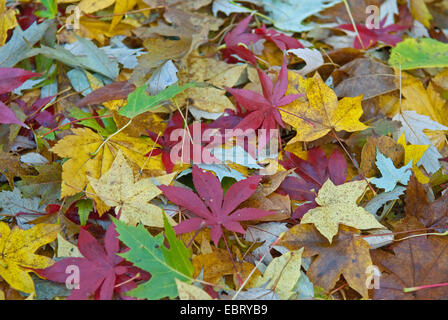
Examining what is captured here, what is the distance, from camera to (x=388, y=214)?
79cm

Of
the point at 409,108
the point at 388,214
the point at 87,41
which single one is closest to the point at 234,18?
the point at 87,41

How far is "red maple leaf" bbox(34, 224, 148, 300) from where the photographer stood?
0.65 metres

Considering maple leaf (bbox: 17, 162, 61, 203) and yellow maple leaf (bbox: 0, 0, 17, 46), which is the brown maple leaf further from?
yellow maple leaf (bbox: 0, 0, 17, 46)

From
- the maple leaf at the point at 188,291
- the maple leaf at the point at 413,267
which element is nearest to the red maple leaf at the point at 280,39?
the maple leaf at the point at 413,267

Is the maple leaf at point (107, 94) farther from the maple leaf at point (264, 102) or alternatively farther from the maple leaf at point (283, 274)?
the maple leaf at point (283, 274)

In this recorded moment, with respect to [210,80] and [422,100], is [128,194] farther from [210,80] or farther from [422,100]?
[422,100]

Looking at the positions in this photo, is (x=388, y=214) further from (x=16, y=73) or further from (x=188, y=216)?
(x=16, y=73)

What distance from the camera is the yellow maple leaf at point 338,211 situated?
70 centimetres

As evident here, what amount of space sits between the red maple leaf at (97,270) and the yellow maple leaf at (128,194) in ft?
0.15

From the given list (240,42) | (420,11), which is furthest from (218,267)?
(420,11)

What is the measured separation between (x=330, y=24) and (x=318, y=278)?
2.39 feet

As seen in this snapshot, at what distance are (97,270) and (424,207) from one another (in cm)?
61

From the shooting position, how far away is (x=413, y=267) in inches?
26.8
